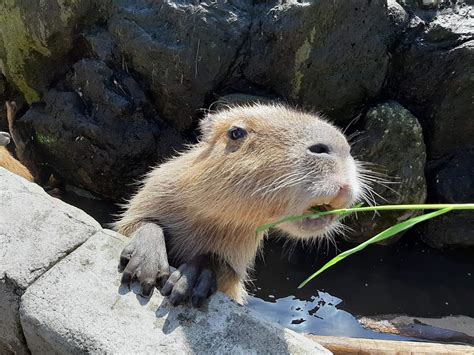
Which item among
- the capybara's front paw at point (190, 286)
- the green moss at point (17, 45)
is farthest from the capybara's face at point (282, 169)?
the green moss at point (17, 45)

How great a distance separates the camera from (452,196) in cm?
532

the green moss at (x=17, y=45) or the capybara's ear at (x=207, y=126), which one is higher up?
the capybara's ear at (x=207, y=126)

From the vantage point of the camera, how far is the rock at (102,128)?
5.24 meters

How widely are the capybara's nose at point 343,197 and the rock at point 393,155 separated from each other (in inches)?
117

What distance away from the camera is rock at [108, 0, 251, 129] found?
16.2 feet

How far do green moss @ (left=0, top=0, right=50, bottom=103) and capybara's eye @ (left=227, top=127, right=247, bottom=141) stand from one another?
3582 mm

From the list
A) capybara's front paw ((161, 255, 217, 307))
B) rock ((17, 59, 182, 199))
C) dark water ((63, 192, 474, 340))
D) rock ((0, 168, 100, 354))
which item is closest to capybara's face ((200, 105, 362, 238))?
capybara's front paw ((161, 255, 217, 307))

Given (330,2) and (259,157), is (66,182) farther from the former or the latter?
(259,157)

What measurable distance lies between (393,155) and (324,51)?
1.08 metres

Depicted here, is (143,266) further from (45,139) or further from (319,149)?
(45,139)

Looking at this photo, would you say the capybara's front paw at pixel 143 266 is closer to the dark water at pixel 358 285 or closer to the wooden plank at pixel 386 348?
the wooden plank at pixel 386 348

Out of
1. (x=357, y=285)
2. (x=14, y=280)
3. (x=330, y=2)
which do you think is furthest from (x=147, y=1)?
(x=14, y=280)

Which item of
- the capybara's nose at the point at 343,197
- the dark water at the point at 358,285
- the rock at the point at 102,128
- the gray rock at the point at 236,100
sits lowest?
the dark water at the point at 358,285

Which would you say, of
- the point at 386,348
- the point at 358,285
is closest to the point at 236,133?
the point at 386,348
